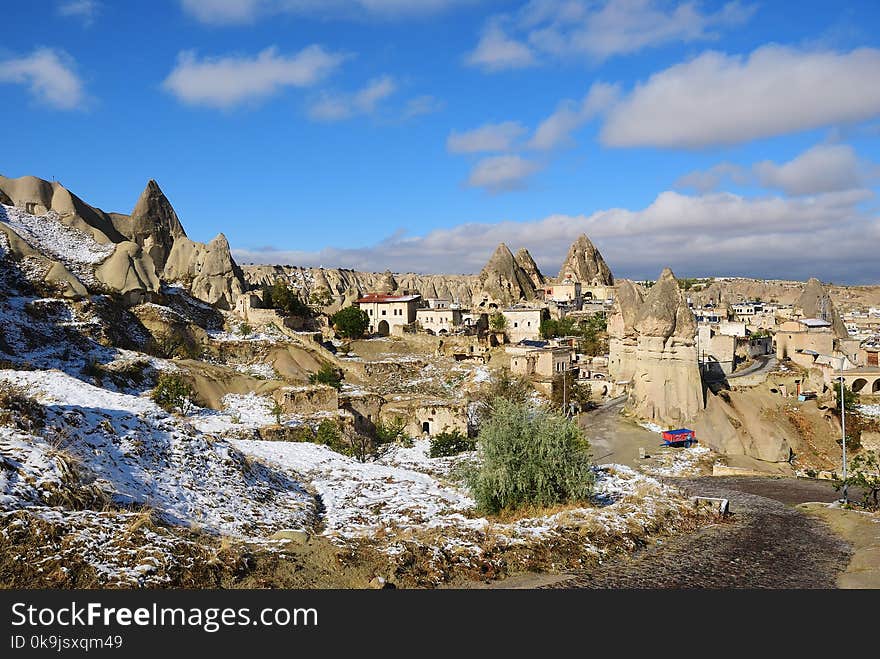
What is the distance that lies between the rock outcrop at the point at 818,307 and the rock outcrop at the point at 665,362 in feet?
87.2

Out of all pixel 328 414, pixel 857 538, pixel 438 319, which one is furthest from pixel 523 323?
pixel 857 538

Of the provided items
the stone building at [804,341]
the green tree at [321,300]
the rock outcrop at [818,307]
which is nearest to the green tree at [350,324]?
the green tree at [321,300]

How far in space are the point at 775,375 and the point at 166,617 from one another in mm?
42869

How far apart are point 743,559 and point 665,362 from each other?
80.5 ft

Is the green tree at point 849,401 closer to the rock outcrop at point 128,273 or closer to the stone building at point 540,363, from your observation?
the stone building at point 540,363

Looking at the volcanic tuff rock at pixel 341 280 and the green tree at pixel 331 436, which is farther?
the volcanic tuff rock at pixel 341 280

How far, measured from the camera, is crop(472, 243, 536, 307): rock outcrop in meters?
93.4

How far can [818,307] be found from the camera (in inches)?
2279

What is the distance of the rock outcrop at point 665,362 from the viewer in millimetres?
32781

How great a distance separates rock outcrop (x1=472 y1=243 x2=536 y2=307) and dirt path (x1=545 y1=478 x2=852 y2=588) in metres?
77.8

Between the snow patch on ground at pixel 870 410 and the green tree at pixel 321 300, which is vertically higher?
the green tree at pixel 321 300

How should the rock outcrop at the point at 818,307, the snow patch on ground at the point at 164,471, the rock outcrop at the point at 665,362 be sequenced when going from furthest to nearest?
the rock outcrop at the point at 818,307, the rock outcrop at the point at 665,362, the snow patch on ground at the point at 164,471

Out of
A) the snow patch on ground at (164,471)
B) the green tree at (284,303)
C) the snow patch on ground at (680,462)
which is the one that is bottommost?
the snow patch on ground at (680,462)

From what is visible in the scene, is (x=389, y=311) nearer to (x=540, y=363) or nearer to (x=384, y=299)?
(x=384, y=299)
